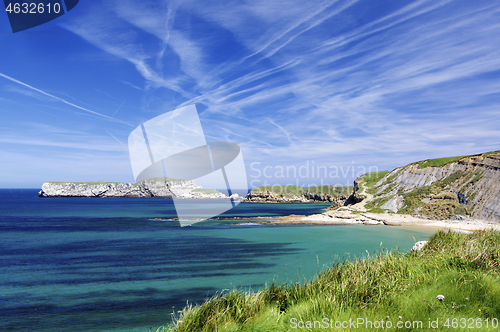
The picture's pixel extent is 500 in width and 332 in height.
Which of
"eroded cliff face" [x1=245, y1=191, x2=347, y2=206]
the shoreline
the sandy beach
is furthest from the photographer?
"eroded cliff face" [x1=245, y1=191, x2=347, y2=206]

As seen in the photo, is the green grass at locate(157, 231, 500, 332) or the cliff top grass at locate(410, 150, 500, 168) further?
the cliff top grass at locate(410, 150, 500, 168)

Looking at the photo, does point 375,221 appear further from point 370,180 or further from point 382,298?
point 382,298

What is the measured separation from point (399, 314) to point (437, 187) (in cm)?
6205

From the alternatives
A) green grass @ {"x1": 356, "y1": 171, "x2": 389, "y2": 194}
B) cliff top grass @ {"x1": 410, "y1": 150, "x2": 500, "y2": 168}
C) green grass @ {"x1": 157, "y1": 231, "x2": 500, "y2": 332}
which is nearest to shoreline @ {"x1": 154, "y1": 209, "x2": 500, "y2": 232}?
green grass @ {"x1": 356, "y1": 171, "x2": 389, "y2": 194}

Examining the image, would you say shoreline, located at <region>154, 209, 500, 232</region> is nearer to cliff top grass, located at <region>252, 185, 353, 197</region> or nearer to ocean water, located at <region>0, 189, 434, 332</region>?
ocean water, located at <region>0, 189, 434, 332</region>

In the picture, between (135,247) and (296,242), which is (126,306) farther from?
(296,242)

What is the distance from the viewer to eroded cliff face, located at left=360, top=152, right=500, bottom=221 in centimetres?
4738

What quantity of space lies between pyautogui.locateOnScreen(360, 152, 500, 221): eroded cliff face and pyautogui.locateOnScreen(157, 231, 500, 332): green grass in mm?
47995

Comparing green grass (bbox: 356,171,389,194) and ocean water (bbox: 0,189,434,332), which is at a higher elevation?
green grass (bbox: 356,171,389,194)

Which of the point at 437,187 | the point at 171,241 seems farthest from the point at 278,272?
the point at 437,187

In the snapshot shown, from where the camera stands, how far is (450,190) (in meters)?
54.0

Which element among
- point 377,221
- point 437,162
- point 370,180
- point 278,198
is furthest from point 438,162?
point 278,198

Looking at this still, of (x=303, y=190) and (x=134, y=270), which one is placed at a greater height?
(x=303, y=190)

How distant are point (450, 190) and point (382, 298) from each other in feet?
194
